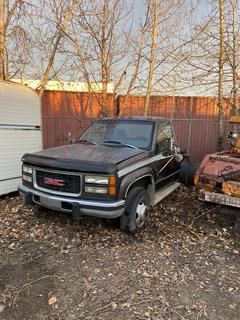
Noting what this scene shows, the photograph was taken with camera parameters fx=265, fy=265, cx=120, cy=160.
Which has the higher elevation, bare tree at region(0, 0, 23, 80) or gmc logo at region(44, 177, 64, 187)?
bare tree at region(0, 0, 23, 80)

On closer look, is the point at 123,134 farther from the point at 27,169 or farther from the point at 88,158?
the point at 27,169

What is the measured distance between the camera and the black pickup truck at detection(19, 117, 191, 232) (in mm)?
3771

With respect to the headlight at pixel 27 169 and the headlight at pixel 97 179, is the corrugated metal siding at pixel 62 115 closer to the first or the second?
the headlight at pixel 27 169

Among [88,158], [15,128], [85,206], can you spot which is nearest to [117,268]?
[85,206]

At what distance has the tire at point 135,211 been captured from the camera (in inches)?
162

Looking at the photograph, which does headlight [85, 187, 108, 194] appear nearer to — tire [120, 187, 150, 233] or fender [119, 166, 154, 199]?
fender [119, 166, 154, 199]

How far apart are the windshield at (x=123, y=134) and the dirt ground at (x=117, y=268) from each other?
4.93 ft

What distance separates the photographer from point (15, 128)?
6.38 meters

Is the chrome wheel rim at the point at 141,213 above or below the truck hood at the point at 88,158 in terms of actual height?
below

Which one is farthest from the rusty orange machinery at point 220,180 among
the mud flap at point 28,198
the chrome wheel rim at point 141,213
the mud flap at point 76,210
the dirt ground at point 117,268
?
the mud flap at point 28,198

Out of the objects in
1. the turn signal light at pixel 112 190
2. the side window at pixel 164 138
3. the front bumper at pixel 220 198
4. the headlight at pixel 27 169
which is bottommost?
the front bumper at pixel 220 198

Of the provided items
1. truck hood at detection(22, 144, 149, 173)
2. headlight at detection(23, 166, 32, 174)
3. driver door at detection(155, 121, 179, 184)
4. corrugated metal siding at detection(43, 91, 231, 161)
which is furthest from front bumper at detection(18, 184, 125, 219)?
corrugated metal siding at detection(43, 91, 231, 161)

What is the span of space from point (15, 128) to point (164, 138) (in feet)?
11.7

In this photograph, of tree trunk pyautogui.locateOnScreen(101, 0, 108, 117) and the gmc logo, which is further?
tree trunk pyautogui.locateOnScreen(101, 0, 108, 117)
